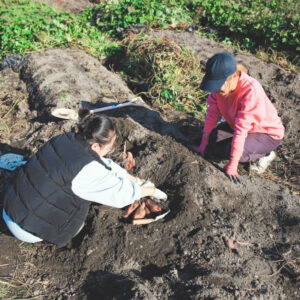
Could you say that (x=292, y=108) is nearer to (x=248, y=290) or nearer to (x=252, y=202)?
(x=252, y=202)

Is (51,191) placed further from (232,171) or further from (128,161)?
(232,171)

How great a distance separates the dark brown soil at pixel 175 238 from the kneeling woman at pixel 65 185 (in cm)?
26

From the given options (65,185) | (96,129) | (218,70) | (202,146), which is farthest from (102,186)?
(202,146)

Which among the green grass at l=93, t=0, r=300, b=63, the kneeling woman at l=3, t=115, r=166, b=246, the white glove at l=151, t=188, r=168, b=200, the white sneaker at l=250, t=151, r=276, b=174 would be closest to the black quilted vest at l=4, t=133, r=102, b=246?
the kneeling woman at l=3, t=115, r=166, b=246

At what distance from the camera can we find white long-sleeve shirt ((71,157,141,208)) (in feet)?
6.90

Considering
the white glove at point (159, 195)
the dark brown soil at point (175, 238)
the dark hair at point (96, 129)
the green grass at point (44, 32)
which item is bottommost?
the dark brown soil at point (175, 238)

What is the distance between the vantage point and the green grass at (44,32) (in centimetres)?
486

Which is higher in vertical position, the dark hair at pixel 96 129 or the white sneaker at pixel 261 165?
the dark hair at pixel 96 129

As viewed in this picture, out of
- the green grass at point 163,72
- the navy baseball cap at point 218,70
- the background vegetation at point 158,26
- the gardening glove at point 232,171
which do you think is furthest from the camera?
the background vegetation at point 158,26

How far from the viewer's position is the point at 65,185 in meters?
2.13

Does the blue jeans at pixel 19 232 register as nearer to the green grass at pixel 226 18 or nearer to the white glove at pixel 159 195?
the white glove at pixel 159 195

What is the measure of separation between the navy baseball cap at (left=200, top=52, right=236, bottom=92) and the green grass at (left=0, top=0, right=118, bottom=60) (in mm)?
2930

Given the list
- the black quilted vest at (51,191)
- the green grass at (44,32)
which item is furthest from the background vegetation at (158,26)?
the black quilted vest at (51,191)

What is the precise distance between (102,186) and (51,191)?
322 mm
